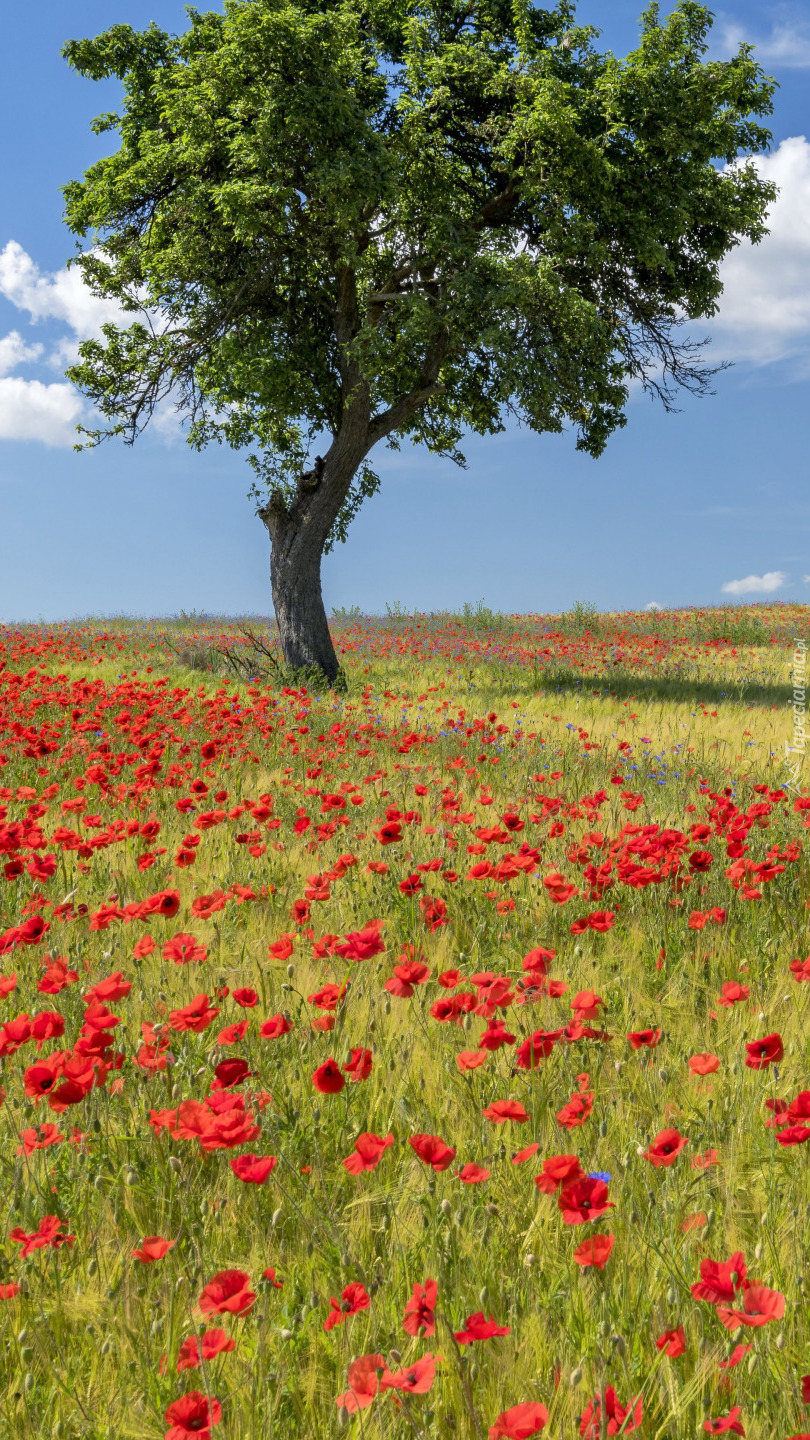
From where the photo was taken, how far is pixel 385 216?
16.1 metres

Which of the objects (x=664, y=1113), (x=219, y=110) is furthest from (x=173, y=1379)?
(x=219, y=110)

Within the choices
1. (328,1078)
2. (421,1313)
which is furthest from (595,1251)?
(328,1078)

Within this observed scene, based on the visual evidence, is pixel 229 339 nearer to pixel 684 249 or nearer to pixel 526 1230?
pixel 684 249

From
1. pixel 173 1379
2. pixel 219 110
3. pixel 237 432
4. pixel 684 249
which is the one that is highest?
pixel 219 110

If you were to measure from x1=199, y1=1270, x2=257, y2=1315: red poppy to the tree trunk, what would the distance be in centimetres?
1498

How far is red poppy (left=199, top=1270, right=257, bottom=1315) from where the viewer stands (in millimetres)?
1516

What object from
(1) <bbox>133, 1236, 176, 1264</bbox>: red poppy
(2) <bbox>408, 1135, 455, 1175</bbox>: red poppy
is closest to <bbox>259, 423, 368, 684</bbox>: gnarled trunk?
(1) <bbox>133, 1236, 176, 1264</bbox>: red poppy

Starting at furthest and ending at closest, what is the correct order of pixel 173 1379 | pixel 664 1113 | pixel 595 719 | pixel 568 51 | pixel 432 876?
pixel 568 51 → pixel 595 719 → pixel 432 876 → pixel 664 1113 → pixel 173 1379

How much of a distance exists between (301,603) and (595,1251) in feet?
50.4

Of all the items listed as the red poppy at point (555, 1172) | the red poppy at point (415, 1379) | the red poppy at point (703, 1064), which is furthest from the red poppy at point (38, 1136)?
the red poppy at point (703, 1064)

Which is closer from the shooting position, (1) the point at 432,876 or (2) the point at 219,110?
(1) the point at 432,876

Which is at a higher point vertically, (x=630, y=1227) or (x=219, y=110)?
(x=219, y=110)

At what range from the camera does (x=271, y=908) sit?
4.57 m

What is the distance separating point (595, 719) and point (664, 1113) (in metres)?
9.00
